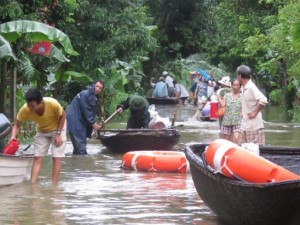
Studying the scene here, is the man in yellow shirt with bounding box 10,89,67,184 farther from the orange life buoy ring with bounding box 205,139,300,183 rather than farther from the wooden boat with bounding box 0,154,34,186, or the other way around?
the orange life buoy ring with bounding box 205,139,300,183

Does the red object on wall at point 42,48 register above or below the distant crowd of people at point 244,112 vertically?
above

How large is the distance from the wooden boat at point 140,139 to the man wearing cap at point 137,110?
57 centimetres

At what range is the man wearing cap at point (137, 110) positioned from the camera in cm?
1727

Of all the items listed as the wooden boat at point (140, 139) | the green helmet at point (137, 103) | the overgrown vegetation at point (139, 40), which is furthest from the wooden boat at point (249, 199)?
the green helmet at point (137, 103)

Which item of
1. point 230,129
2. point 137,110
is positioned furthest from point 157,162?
point 137,110

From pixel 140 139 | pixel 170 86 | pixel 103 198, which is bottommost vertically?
pixel 103 198

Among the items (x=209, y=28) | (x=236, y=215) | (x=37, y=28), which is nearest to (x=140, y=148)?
(x=37, y=28)

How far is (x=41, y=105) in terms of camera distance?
1176cm

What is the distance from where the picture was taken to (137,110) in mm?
17391

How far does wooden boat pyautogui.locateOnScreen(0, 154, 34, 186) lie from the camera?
11445 millimetres

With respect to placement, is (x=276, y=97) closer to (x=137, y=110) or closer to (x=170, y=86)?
(x=170, y=86)

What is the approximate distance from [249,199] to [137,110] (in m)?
9.70

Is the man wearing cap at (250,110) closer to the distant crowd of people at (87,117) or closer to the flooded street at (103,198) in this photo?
the distant crowd of people at (87,117)

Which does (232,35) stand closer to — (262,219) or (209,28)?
(209,28)
